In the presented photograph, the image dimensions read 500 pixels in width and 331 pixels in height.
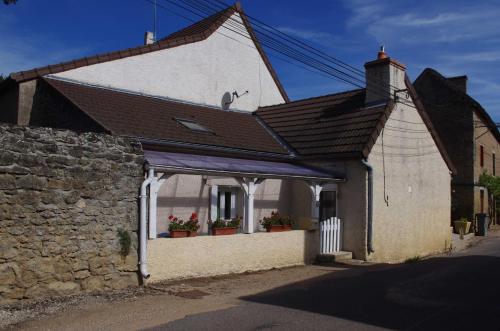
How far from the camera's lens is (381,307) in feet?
25.9

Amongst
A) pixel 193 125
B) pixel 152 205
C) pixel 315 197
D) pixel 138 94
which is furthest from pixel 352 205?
pixel 138 94

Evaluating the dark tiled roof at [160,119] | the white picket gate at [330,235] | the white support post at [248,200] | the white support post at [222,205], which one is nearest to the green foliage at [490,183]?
the dark tiled roof at [160,119]

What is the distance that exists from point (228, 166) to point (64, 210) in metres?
4.27

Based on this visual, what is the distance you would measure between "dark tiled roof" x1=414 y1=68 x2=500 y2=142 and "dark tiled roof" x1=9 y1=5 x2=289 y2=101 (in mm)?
11128

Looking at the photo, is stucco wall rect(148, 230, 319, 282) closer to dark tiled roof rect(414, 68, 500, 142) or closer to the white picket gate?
the white picket gate

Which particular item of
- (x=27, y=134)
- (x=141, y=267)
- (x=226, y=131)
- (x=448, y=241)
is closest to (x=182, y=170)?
(x=141, y=267)

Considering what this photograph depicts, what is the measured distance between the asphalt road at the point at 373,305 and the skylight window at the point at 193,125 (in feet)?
17.9

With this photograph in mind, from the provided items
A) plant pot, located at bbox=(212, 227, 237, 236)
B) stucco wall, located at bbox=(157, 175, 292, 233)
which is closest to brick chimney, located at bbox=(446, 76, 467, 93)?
stucco wall, located at bbox=(157, 175, 292, 233)

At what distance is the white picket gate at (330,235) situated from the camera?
1366cm

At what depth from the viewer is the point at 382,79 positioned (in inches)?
614

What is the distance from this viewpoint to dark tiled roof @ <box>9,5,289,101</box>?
1391 centimetres

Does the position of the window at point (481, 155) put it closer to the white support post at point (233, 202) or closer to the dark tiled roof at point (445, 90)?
the dark tiled roof at point (445, 90)

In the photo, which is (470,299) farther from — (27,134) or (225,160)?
(27,134)

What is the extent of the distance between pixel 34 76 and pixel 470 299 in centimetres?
1193
